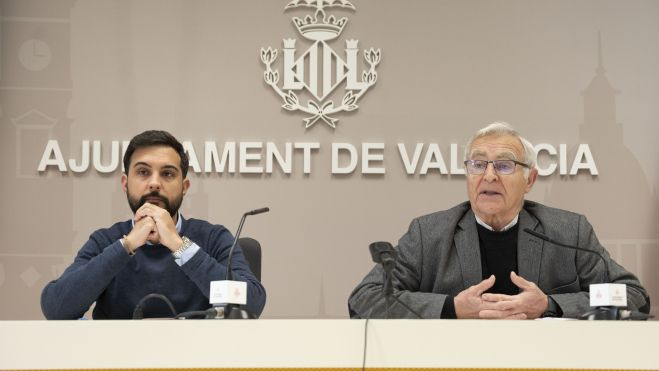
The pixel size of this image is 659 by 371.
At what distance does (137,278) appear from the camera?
3.07 m

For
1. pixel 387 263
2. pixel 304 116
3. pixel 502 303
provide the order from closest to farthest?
1. pixel 387 263
2. pixel 502 303
3. pixel 304 116

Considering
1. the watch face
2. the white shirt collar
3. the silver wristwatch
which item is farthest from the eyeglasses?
the watch face

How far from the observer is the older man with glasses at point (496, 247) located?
10.1 feet

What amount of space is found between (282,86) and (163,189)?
4.83 feet

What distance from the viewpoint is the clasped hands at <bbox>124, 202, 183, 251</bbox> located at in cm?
298

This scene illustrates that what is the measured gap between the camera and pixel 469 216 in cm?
325

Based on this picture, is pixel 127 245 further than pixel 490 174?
No

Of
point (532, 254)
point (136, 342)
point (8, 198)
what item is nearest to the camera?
point (136, 342)

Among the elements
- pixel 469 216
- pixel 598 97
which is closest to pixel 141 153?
pixel 469 216

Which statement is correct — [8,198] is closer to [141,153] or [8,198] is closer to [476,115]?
[141,153]

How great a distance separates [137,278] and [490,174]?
1298 mm

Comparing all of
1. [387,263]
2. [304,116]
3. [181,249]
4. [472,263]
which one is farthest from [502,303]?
[304,116]

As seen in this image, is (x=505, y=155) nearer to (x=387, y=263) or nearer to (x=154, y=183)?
(x=387, y=263)

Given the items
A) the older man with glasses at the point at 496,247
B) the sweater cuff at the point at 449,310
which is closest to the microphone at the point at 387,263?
the sweater cuff at the point at 449,310
